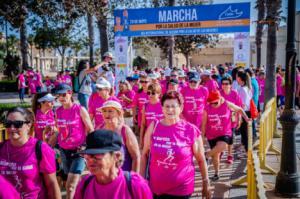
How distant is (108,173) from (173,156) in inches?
52.1

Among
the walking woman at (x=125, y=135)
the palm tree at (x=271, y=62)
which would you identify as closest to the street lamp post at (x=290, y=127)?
the walking woman at (x=125, y=135)

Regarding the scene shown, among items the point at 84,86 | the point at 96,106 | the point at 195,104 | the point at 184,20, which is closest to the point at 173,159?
the point at 96,106

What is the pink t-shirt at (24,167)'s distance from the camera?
3.13 m

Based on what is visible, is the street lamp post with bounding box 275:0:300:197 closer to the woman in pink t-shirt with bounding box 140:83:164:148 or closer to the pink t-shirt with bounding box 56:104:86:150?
the woman in pink t-shirt with bounding box 140:83:164:148

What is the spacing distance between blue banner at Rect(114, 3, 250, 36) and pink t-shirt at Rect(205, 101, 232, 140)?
9.44 meters

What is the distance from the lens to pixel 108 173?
7.96ft

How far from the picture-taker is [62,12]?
16.7 meters

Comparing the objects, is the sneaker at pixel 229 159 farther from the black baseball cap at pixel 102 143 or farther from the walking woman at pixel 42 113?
the black baseball cap at pixel 102 143

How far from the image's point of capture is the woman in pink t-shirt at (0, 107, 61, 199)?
3.14 meters

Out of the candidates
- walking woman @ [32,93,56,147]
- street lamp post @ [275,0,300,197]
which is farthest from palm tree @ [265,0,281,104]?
walking woman @ [32,93,56,147]

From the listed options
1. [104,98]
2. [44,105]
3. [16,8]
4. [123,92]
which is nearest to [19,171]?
[44,105]

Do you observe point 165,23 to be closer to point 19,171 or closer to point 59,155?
point 59,155

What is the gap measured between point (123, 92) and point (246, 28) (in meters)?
7.10

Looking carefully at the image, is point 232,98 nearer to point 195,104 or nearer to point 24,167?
point 195,104
